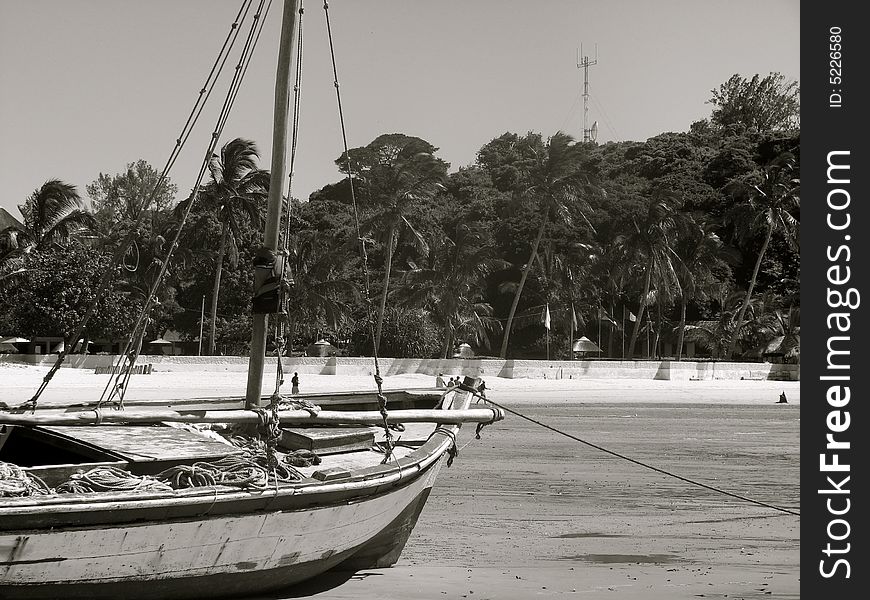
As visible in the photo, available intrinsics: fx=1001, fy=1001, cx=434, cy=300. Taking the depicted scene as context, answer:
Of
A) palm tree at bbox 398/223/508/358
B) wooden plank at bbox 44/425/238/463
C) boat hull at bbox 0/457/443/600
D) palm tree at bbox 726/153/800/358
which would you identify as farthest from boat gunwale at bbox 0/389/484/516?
palm tree at bbox 726/153/800/358

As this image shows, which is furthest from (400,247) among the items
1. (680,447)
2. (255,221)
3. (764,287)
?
(680,447)

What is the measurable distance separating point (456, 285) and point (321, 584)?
139 ft

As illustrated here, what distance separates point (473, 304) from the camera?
5281 centimetres

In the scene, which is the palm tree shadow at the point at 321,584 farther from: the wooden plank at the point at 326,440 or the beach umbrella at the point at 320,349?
the beach umbrella at the point at 320,349

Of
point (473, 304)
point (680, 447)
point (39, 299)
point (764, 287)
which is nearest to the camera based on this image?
point (680, 447)

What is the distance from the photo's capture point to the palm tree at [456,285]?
50.2 meters

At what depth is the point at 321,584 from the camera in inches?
322

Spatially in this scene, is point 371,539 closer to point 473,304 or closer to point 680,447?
point 680,447

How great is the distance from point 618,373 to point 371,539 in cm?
3570

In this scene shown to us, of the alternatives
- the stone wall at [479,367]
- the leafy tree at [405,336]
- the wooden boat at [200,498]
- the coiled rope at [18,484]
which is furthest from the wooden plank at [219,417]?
the leafy tree at [405,336]

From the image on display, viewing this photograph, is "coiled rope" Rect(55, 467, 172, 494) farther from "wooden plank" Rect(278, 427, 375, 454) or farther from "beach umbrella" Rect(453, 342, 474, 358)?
"beach umbrella" Rect(453, 342, 474, 358)

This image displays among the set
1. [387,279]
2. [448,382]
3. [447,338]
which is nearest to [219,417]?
[448,382]

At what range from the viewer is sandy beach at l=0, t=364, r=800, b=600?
7.97 metres
